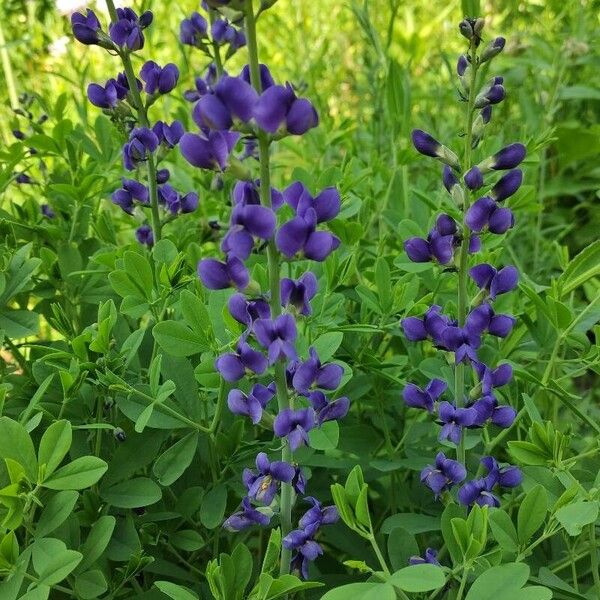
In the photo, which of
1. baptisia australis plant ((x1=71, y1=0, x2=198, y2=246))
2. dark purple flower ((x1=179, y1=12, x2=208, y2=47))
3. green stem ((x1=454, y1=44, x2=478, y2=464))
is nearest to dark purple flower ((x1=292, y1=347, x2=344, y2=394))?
green stem ((x1=454, y1=44, x2=478, y2=464))

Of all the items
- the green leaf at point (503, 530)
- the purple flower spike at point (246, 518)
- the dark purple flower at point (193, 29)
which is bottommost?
the green leaf at point (503, 530)

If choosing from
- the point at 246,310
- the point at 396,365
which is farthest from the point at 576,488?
the point at 246,310

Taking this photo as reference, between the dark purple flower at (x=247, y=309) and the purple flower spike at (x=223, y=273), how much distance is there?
0.12 ft

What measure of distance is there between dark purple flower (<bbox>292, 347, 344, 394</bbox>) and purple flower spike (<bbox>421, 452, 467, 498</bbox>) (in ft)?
0.81

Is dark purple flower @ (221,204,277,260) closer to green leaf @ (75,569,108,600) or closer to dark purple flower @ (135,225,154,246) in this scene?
green leaf @ (75,569,108,600)

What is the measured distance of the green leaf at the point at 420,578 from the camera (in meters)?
1.06

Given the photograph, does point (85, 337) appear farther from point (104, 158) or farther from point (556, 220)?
point (556, 220)

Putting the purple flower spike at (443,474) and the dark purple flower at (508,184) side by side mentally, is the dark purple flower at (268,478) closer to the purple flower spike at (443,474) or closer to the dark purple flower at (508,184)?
the purple flower spike at (443,474)

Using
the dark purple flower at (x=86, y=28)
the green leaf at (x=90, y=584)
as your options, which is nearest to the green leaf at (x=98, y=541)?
the green leaf at (x=90, y=584)

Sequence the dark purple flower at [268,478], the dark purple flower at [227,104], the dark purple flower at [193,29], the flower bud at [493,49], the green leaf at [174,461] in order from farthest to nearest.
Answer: the dark purple flower at [193,29], the green leaf at [174,461], the flower bud at [493,49], the dark purple flower at [268,478], the dark purple flower at [227,104]

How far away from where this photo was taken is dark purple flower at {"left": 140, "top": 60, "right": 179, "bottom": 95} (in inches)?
63.8

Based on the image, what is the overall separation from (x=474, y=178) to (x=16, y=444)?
791 millimetres

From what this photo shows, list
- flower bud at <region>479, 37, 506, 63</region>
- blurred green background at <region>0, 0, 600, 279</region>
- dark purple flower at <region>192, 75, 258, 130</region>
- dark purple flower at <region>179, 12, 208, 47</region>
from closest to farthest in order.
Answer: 1. dark purple flower at <region>192, 75, 258, 130</region>
2. flower bud at <region>479, 37, 506, 63</region>
3. dark purple flower at <region>179, 12, 208, 47</region>
4. blurred green background at <region>0, 0, 600, 279</region>

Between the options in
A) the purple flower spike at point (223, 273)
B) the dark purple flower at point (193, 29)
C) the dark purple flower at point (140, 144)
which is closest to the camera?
the purple flower spike at point (223, 273)
